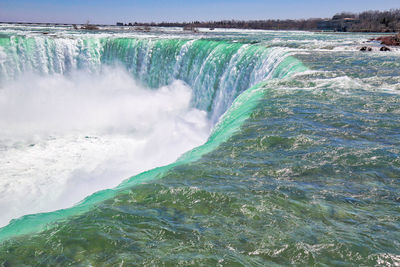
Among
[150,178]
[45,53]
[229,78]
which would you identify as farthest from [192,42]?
[150,178]

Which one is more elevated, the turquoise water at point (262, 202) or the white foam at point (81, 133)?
the turquoise water at point (262, 202)

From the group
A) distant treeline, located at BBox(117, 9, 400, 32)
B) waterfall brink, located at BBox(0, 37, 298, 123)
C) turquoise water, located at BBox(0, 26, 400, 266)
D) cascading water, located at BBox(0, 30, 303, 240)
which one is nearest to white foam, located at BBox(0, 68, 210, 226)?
cascading water, located at BBox(0, 30, 303, 240)

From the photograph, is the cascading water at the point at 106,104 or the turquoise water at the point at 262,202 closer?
the turquoise water at the point at 262,202

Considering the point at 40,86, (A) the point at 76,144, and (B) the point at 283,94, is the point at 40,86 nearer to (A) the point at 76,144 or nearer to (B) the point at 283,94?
(A) the point at 76,144

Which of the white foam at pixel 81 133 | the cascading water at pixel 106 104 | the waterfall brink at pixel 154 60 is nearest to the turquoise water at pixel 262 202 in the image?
the cascading water at pixel 106 104

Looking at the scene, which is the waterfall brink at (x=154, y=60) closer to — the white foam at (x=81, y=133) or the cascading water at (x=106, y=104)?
the cascading water at (x=106, y=104)

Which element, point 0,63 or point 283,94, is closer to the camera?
point 283,94

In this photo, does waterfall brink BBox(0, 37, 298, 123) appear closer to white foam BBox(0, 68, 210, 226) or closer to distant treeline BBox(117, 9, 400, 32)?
white foam BBox(0, 68, 210, 226)
